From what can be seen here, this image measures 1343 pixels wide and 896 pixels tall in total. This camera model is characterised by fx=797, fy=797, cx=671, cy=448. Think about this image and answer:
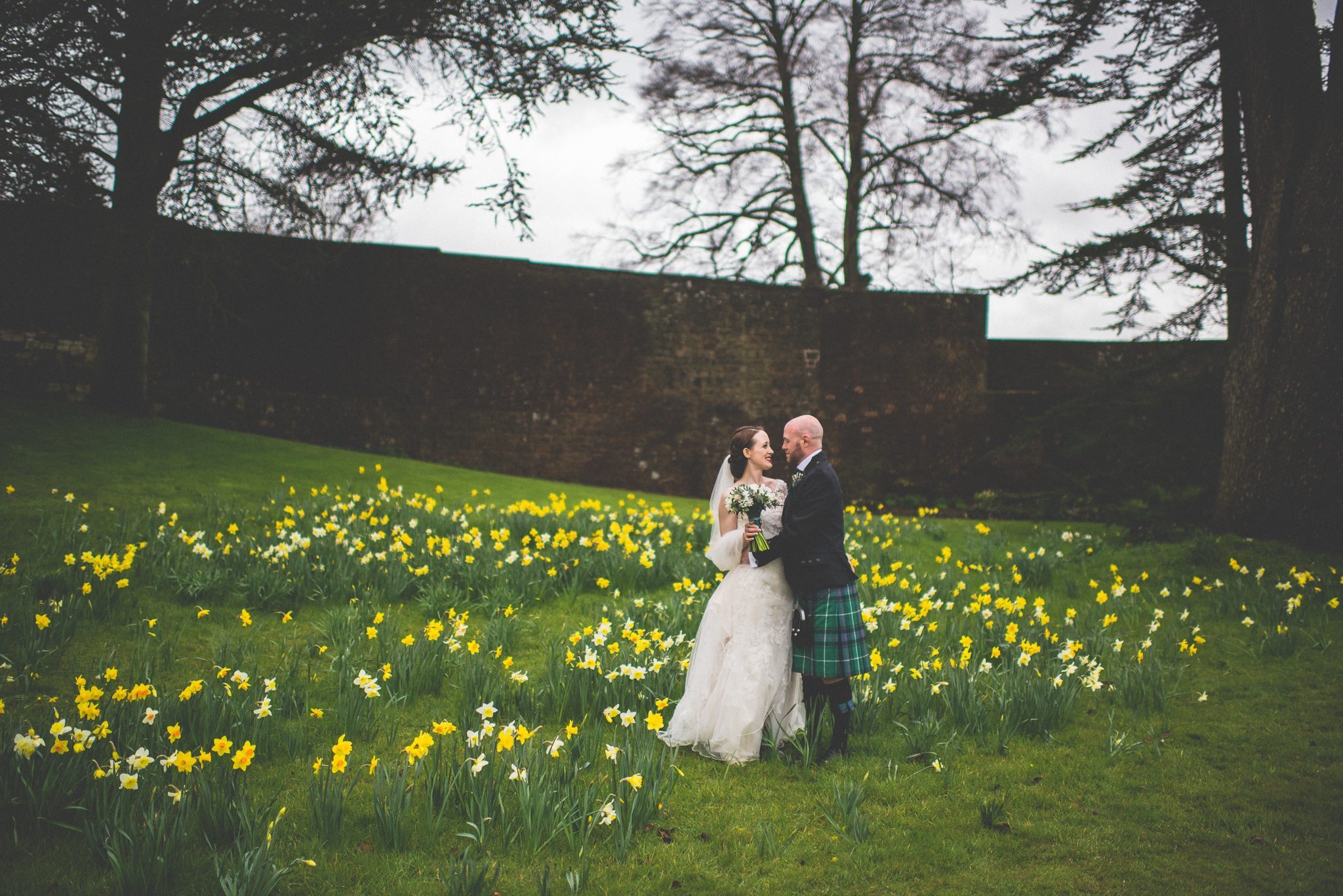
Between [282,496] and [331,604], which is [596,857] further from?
[282,496]

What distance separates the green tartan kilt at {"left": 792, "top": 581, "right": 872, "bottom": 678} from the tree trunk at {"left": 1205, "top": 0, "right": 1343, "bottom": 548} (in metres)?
6.59

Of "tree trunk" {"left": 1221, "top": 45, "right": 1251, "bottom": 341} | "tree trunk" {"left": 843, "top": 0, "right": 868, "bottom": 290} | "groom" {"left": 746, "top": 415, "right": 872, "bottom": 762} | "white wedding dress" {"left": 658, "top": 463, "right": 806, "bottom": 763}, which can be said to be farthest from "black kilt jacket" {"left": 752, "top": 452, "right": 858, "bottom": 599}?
"tree trunk" {"left": 843, "top": 0, "right": 868, "bottom": 290}

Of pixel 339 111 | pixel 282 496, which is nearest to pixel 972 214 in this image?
pixel 339 111

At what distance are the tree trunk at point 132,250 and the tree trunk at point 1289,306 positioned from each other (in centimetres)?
1385

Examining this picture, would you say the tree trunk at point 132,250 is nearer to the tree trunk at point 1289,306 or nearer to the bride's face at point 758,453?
the bride's face at point 758,453

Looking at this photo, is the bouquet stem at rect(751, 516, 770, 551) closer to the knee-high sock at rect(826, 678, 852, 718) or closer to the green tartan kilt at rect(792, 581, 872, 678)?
the green tartan kilt at rect(792, 581, 872, 678)

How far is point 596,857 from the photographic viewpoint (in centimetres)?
296

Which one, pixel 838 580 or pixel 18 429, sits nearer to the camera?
pixel 838 580

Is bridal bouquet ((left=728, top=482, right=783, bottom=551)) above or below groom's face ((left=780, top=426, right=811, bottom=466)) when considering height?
below

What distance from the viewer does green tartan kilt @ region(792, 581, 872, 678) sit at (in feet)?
12.6

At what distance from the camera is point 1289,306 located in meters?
8.12

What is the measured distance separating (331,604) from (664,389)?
11.0 metres

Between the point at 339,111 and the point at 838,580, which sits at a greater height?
the point at 339,111

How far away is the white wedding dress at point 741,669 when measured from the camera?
385cm
